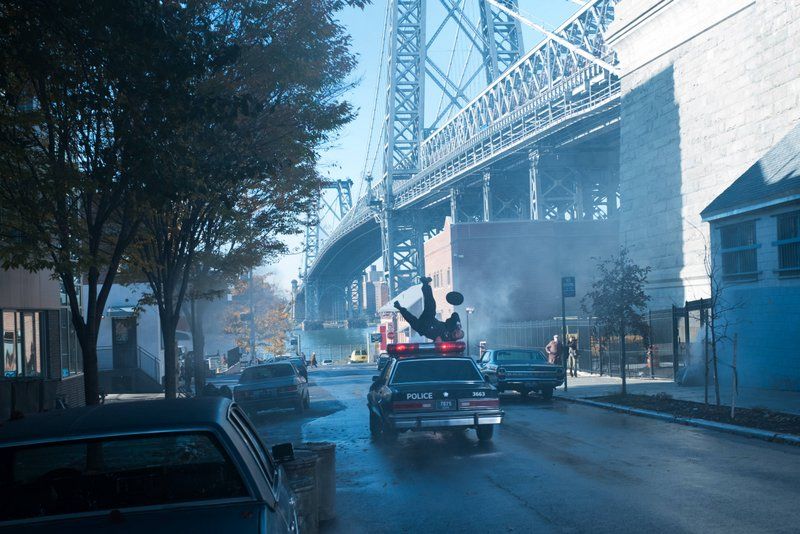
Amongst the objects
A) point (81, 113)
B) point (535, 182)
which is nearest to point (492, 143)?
point (535, 182)

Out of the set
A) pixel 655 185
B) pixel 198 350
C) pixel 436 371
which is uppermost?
pixel 655 185

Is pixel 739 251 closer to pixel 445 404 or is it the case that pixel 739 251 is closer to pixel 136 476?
pixel 445 404

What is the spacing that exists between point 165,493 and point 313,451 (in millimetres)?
4439

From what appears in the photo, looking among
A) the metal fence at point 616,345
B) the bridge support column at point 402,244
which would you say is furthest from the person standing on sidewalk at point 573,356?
the bridge support column at point 402,244

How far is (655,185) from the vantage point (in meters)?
34.9

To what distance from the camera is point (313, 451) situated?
8.77 m

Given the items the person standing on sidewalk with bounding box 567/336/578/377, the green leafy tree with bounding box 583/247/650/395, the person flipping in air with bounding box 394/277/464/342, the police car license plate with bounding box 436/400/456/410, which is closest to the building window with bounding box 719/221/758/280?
the green leafy tree with bounding box 583/247/650/395

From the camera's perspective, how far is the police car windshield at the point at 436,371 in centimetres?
1443

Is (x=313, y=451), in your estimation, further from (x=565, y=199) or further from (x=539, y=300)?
(x=565, y=199)

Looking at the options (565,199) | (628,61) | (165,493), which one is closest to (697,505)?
(165,493)

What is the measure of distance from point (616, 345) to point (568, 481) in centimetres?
2372

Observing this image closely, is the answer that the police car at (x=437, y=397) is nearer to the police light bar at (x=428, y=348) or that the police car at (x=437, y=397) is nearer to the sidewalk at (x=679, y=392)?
the police light bar at (x=428, y=348)

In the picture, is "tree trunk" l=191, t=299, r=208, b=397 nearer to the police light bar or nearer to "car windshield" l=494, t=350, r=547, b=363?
"car windshield" l=494, t=350, r=547, b=363

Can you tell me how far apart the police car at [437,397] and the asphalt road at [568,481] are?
0.49 metres
